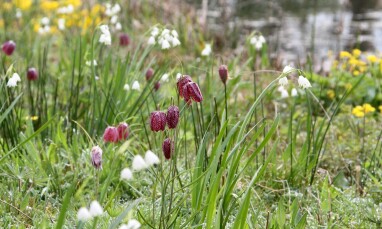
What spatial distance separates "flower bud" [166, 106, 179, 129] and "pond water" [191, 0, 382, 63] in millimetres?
4335

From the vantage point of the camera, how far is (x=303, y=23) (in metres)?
8.30

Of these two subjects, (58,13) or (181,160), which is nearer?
(181,160)

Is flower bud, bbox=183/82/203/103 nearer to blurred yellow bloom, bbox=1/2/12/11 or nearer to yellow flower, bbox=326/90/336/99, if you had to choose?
yellow flower, bbox=326/90/336/99

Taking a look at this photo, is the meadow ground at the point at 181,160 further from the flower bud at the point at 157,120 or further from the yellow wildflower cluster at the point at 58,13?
the yellow wildflower cluster at the point at 58,13

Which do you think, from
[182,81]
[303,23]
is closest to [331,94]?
[182,81]

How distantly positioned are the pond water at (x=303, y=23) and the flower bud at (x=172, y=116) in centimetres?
434

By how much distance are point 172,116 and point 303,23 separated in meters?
6.55

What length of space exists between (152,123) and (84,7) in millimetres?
5889

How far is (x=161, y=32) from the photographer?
3357 mm

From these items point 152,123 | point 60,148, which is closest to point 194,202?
point 152,123

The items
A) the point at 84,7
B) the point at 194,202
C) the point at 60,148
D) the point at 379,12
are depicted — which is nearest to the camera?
the point at 194,202

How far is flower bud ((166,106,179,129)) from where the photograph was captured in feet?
6.53

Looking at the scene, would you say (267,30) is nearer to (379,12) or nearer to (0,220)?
(379,12)

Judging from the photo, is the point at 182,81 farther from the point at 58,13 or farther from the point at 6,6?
the point at 6,6
